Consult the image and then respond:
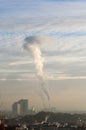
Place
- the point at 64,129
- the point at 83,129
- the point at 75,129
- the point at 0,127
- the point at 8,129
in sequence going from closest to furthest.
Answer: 1. the point at 0,127
2. the point at 8,129
3. the point at 83,129
4. the point at 75,129
5. the point at 64,129

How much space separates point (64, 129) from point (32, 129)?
941 cm

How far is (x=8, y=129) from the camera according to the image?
6022cm

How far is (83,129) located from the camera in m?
120

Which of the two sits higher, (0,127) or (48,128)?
(0,127)

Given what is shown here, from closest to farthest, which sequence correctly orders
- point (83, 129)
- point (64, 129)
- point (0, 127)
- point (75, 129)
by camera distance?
1. point (0, 127)
2. point (83, 129)
3. point (75, 129)
4. point (64, 129)

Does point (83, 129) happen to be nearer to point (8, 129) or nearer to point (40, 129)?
point (40, 129)

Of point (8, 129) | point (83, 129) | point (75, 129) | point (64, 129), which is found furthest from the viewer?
point (64, 129)

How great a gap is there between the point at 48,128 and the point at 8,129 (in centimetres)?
8653

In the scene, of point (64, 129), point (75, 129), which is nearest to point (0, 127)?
point (75, 129)

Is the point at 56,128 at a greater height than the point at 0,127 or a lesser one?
lesser

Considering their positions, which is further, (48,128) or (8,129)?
(48,128)

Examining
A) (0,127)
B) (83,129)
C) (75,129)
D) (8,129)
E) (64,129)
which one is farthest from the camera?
(64,129)

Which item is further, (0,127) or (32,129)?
(32,129)

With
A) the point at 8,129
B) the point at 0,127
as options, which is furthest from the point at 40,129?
the point at 0,127
